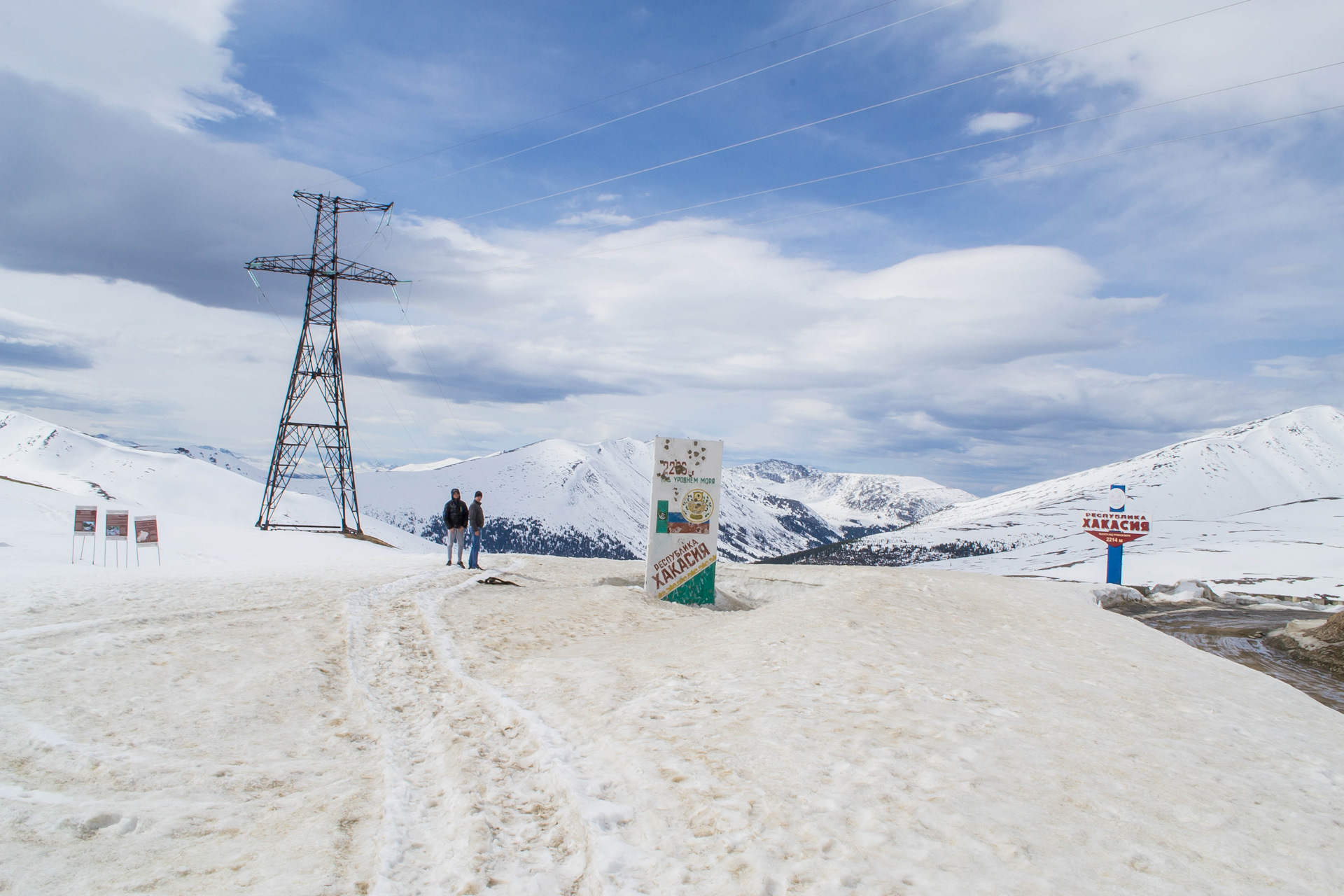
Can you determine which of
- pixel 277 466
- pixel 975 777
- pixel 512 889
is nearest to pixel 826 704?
pixel 975 777

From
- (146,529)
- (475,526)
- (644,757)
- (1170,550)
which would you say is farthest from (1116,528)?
(1170,550)

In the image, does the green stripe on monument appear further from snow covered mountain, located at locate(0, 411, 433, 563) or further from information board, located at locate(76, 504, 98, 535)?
information board, located at locate(76, 504, 98, 535)

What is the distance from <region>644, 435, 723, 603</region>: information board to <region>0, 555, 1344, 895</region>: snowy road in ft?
22.1

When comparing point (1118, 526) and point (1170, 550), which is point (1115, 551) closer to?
point (1118, 526)

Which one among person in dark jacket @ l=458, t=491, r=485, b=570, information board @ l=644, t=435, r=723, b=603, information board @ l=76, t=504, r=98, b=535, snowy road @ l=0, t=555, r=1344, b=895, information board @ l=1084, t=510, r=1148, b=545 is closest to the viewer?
snowy road @ l=0, t=555, r=1344, b=895

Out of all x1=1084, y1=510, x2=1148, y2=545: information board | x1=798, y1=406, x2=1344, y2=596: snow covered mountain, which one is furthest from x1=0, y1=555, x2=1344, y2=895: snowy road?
x1=798, y1=406, x2=1344, y2=596: snow covered mountain

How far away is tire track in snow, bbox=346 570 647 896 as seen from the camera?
4.30 meters

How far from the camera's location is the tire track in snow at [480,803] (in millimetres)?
4305

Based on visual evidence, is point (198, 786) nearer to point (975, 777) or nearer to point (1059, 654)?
point (975, 777)

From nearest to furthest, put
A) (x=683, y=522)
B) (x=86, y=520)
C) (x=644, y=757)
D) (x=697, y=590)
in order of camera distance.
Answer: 1. (x=644, y=757)
2. (x=683, y=522)
3. (x=697, y=590)
4. (x=86, y=520)

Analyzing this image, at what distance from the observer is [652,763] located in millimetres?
5699

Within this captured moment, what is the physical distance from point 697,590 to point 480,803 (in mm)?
13838

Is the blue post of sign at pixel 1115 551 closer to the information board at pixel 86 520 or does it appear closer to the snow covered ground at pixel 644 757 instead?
the snow covered ground at pixel 644 757

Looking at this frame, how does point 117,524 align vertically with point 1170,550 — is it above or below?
above
